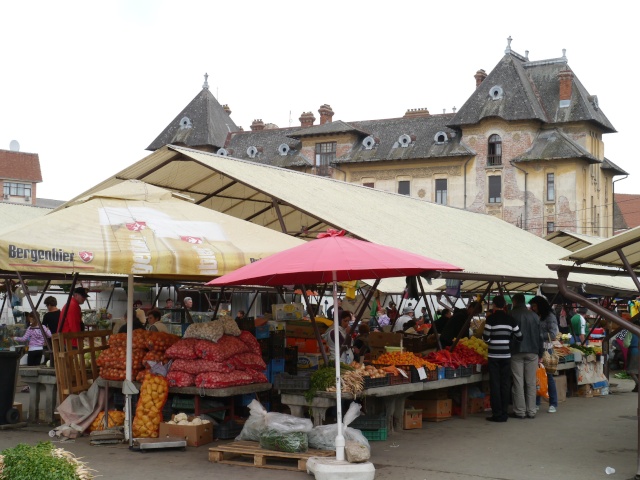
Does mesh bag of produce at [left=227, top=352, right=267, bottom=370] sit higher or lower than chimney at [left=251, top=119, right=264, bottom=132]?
lower

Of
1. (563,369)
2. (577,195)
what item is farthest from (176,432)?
(577,195)

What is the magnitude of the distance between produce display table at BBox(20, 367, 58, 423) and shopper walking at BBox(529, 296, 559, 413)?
8054mm

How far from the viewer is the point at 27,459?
6113mm

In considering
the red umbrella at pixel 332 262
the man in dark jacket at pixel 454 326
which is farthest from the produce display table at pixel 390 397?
the red umbrella at pixel 332 262

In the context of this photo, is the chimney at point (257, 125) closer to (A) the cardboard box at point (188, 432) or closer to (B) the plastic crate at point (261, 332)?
(B) the plastic crate at point (261, 332)

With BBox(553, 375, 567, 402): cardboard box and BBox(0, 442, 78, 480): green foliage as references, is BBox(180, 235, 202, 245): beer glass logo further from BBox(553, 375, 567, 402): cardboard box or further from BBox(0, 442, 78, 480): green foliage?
BBox(553, 375, 567, 402): cardboard box

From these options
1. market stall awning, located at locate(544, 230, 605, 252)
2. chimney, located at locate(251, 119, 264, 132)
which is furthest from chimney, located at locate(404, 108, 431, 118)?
market stall awning, located at locate(544, 230, 605, 252)

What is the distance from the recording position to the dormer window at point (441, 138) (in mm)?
59500

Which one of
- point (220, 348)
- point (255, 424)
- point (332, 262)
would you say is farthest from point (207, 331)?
point (332, 262)

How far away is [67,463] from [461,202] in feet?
A: 175

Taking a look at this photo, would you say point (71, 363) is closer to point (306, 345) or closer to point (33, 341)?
point (306, 345)

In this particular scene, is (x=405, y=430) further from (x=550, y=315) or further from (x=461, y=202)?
(x=461, y=202)

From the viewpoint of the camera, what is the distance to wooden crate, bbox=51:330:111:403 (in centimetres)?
1161

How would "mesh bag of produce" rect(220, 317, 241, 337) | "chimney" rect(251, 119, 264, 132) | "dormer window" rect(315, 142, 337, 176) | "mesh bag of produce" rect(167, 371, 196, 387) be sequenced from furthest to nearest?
"chimney" rect(251, 119, 264, 132), "dormer window" rect(315, 142, 337, 176), "mesh bag of produce" rect(220, 317, 241, 337), "mesh bag of produce" rect(167, 371, 196, 387)
